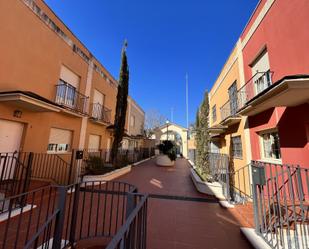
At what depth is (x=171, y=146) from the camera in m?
15.7

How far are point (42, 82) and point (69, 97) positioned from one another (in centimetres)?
177

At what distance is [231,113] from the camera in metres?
9.79

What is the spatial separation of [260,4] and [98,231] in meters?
10.2

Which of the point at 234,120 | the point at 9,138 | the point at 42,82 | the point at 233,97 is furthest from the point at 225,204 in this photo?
the point at 42,82

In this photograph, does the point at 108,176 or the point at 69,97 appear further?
the point at 69,97

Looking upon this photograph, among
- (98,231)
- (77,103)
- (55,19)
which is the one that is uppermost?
(55,19)

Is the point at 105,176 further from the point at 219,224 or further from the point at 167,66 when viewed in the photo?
the point at 167,66

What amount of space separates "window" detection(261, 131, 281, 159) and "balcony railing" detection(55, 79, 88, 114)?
9423mm

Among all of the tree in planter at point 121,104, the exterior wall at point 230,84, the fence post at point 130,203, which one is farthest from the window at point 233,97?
the fence post at point 130,203

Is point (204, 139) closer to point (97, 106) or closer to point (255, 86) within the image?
point (255, 86)

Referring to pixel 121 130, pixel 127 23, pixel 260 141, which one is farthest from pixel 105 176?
pixel 127 23

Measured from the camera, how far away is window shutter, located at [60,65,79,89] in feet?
28.3

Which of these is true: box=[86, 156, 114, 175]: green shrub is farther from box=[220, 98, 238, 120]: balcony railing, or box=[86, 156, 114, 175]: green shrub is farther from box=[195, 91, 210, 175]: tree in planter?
box=[220, 98, 238, 120]: balcony railing

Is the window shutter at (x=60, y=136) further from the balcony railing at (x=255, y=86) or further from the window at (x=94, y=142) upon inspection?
the balcony railing at (x=255, y=86)
